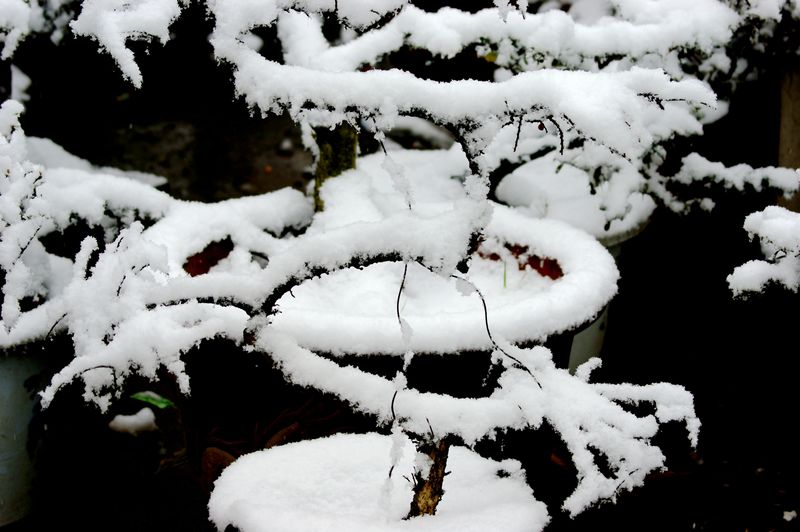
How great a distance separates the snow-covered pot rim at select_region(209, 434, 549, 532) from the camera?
43.2 inches

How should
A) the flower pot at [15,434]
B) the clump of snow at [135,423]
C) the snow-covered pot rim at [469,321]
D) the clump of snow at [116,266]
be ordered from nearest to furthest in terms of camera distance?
the clump of snow at [116,266], the snow-covered pot rim at [469,321], the flower pot at [15,434], the clump of snow at [135,423]

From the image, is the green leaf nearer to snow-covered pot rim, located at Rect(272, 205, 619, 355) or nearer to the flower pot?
the flower pot

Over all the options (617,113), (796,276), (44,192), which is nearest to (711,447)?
(796,276)

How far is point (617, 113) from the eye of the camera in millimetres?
945

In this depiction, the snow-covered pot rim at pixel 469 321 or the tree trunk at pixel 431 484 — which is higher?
the tree trunk at pixel 431 484

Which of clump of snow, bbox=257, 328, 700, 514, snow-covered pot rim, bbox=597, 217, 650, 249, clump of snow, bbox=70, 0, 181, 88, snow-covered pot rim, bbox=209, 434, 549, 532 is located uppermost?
clump of snow, bbox=70, 0, 181, 88

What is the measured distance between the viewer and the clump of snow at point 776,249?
1.53 m

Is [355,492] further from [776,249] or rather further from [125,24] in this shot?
[776,249]

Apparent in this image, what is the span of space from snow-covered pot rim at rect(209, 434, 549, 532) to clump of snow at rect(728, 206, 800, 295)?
2.49 feet

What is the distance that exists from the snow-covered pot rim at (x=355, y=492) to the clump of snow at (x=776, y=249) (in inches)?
29.9

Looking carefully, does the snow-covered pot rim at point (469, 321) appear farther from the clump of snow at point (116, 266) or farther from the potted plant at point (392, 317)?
the clump of snow at point (116, 266)

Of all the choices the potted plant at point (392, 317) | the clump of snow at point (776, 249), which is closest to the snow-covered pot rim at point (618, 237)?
the potted plant at point (392, 317)

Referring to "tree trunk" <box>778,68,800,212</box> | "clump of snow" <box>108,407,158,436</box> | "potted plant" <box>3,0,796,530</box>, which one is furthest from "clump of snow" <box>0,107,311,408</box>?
"tree trunk" <box>778,68,800,212</box>

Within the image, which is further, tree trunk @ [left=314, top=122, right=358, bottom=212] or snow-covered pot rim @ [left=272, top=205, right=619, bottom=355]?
tree trunk @ [left=314, top=122, right=358, bottom=212]
